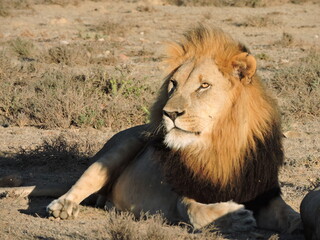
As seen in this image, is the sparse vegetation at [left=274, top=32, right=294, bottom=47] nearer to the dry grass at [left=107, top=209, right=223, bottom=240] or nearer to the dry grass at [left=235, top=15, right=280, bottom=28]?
the dry grass at [left=235, top=15, right=280, bottom=28]

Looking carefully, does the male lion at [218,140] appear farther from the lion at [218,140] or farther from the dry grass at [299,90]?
the dry grass at [299,90]

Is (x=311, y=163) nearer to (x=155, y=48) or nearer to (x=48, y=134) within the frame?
(x=48, y=134)

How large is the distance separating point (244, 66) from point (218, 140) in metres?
0.50

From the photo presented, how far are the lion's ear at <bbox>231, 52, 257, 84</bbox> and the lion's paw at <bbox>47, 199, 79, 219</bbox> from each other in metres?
1.50

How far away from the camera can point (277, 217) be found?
461 cm

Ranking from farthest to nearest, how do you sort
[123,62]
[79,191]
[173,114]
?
1. [123,62]
2. [79,191]
3. [173,114]

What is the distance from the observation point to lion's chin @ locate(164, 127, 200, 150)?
4418 millimetres

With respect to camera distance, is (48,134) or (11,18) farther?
(11,18)

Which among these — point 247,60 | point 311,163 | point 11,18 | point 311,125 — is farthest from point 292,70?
point 11,18

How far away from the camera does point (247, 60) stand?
4.58m

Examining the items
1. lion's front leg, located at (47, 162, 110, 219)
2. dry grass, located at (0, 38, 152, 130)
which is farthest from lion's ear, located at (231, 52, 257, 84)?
dry grass, located at (0, 38, 152, 130)

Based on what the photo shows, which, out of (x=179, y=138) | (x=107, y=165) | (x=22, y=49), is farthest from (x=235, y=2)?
(x=179, y=138)

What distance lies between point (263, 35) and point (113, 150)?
11.9m

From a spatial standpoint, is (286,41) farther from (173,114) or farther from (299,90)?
(173,114)
